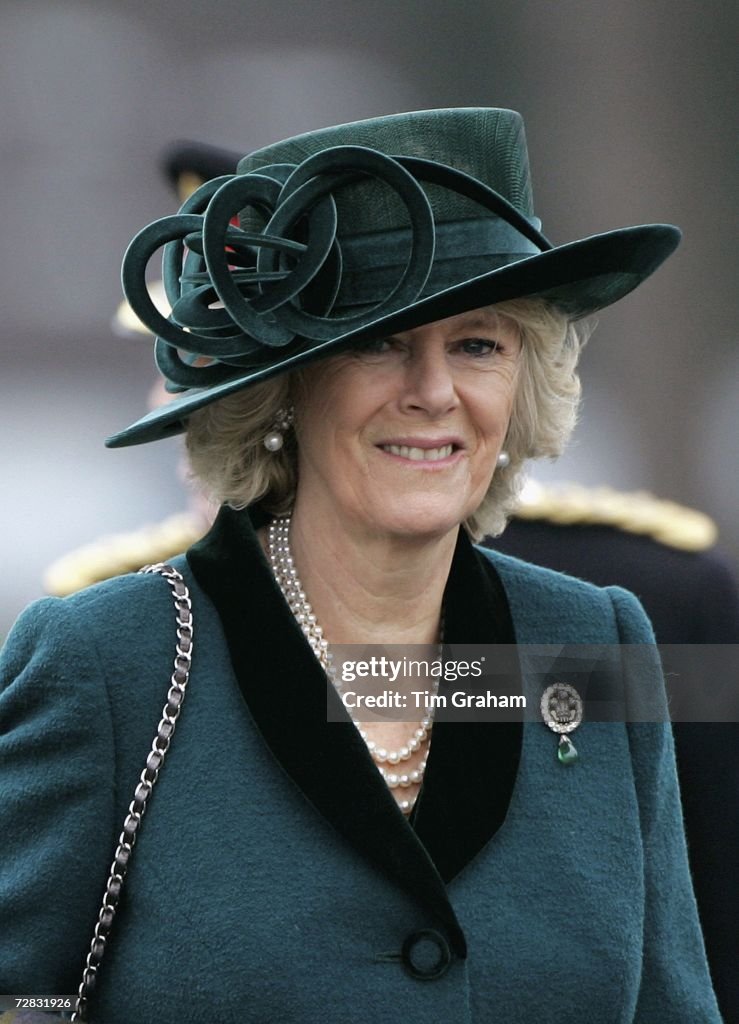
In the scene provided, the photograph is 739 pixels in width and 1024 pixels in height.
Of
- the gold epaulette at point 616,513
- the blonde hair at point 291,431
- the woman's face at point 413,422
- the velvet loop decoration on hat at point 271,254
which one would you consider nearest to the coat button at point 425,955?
the woman's face at point 413,422

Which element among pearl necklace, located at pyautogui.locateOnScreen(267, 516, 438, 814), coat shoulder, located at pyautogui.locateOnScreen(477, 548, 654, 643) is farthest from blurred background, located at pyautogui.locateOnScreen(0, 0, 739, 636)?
pearl necklace, located at pyautogui.locateOnScreen(267, 516, 438, 814)

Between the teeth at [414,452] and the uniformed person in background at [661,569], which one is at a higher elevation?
the teeth at [414,452]

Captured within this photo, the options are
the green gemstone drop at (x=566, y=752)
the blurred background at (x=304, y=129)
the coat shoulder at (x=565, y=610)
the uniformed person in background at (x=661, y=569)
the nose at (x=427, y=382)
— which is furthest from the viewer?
the blurred background at (x=304, y=129)

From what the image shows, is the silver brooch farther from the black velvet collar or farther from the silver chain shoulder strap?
the silver chain shoulder strap

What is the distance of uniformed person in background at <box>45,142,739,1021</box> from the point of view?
279 cm

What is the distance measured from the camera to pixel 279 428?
209cm

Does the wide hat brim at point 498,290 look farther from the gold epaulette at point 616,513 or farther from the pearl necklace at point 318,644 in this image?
the gold epaulette at point 616,513

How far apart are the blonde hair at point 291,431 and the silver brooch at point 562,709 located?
1.16 feet

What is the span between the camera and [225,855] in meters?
1.80

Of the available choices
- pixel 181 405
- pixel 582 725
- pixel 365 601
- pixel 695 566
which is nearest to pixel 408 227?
pixel 181 405

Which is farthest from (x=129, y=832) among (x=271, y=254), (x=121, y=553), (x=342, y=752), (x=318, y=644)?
(x=121, y=553)

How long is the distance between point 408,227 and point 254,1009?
0.98 metres

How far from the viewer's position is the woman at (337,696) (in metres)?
1.78

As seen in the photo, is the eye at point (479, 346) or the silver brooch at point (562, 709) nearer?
the eye at point (479, 346)
